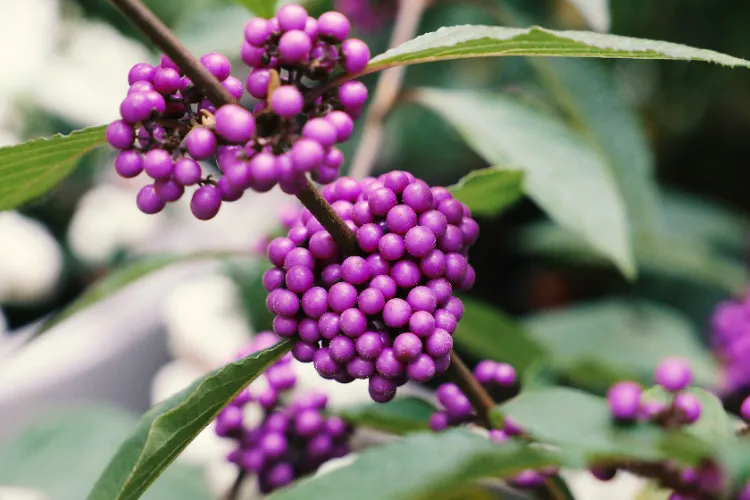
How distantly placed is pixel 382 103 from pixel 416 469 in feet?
2.07

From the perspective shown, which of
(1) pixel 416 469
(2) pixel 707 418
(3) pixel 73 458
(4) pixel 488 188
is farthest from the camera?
(3) pixel 73 458

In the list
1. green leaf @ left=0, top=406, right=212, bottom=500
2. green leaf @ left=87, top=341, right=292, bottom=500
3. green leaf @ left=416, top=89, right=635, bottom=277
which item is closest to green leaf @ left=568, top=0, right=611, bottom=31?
green leaf @ left=416, top=89, right=635, bottom=277

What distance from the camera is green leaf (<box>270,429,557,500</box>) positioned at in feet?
0.84

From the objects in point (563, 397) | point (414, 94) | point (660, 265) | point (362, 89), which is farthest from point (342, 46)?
point (660, 265)

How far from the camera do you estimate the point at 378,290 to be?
0.37 metres

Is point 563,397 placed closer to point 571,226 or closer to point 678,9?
point 571,226

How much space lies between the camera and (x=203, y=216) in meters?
0.35

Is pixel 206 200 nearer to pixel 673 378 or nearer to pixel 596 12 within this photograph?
pixel 673 378

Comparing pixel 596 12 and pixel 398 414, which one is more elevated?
pixel 596 12

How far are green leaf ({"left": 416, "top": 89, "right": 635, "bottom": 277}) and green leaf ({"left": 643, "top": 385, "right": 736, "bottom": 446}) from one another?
0.25 metres

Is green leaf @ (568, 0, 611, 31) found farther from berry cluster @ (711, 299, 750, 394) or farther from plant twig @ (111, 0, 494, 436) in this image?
berry cluster @ (711, 299, 750, 394)

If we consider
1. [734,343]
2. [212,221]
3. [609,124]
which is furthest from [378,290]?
[212,221]

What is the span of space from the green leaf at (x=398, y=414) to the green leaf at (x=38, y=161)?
25 cm

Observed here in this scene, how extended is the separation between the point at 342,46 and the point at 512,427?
8.5 inches
